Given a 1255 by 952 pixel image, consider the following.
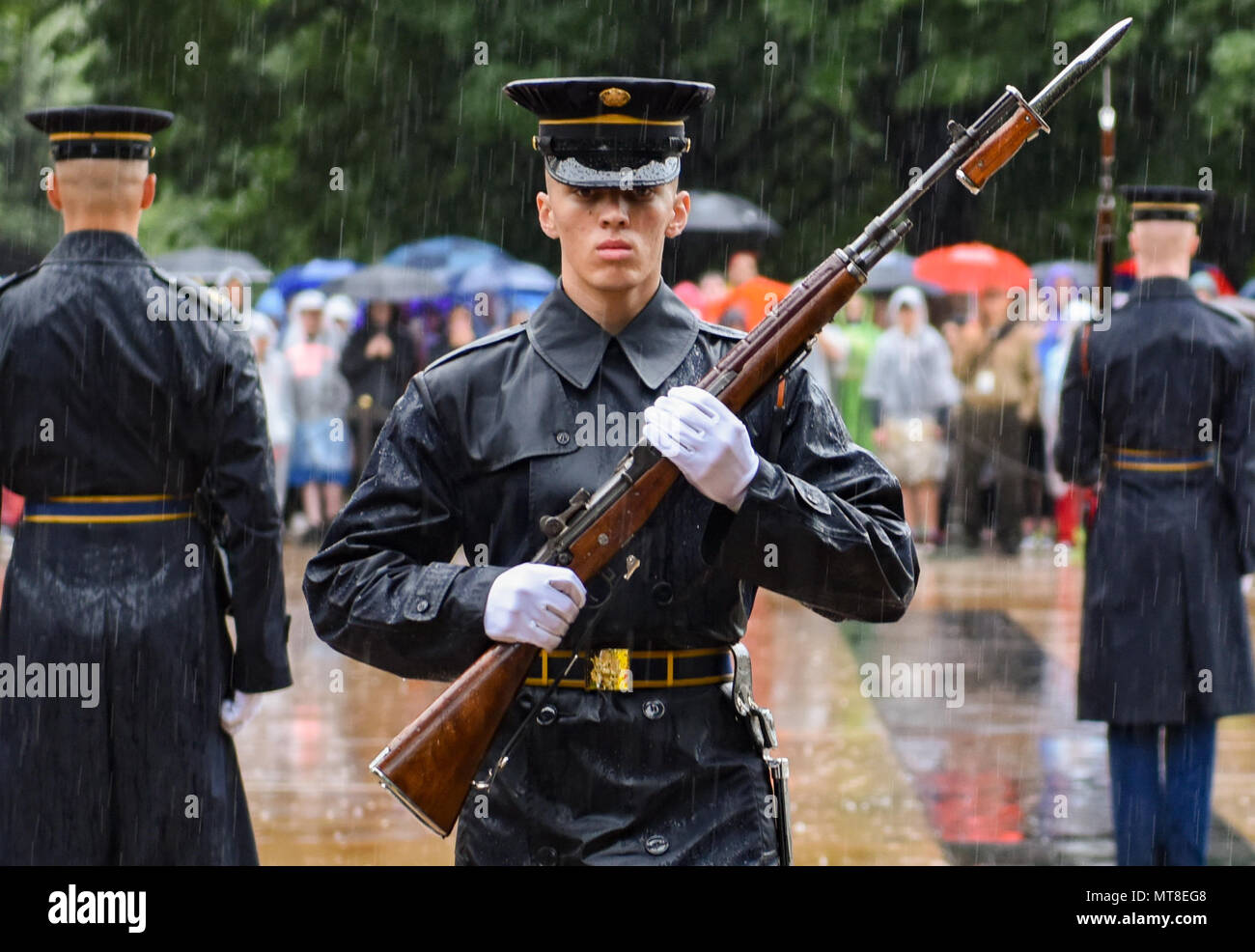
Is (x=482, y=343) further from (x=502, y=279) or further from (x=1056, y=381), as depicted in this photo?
(x=502, y=279)

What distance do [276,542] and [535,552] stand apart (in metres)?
1.88

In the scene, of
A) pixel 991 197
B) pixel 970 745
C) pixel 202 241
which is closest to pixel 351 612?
pixel 970 745

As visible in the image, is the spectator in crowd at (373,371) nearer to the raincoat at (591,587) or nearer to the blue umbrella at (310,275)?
the blue umbrella at (310,275)

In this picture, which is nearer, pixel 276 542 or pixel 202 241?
pixel 276 542

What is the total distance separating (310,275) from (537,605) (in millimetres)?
16603

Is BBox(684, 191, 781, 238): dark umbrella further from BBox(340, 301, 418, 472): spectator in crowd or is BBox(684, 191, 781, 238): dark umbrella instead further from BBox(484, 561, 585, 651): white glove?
BBox(484, 561, 585, 651): white glove

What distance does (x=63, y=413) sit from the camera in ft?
17.6

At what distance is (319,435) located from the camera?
16.5 meters

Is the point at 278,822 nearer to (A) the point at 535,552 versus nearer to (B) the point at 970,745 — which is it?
(B) the point at 970,745

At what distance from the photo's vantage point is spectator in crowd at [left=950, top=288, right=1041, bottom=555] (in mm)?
15945

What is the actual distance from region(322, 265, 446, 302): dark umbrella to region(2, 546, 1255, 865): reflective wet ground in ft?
18.8

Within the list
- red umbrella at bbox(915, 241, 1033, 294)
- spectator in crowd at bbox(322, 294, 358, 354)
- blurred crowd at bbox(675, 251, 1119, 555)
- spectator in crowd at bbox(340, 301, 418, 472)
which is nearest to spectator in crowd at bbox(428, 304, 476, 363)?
spectator in crowd at bbox(340, 301, 418, 472)

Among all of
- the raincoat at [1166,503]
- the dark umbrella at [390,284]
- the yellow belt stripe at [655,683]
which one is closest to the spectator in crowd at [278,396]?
the dark umbrella at [390,284]
